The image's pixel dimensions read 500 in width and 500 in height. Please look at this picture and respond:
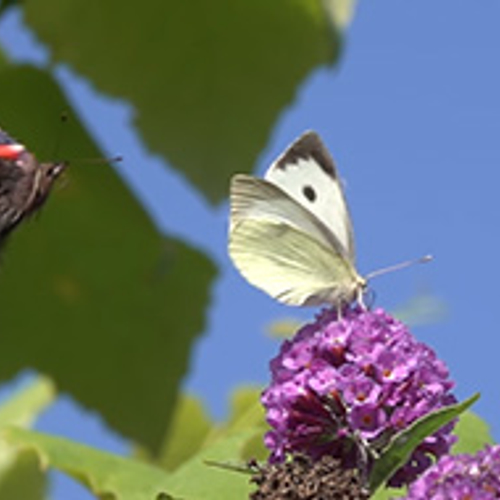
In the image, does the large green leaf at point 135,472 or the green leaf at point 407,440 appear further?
the large green leaf at point 135,472

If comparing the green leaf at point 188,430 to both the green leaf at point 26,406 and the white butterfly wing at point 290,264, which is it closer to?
the green leaf at point 26,406

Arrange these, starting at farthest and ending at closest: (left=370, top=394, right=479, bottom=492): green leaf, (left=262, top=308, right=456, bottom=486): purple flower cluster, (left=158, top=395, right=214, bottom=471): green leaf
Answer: (left=158, top=395, right=214, bottom=471): green leaf → (left=262, top=308, right=456, bottom=486): purple flower cluster → (left=370, top=394, right=479, bottom=492): green leaf

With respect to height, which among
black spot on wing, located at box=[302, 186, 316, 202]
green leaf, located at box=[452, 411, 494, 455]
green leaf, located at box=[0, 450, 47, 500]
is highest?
black spot on wing, located at box=[302, 186, 316, 202]

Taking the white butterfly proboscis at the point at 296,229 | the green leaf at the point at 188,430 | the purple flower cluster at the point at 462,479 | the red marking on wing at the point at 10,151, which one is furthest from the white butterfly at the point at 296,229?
the green leaf at the point at 188,430

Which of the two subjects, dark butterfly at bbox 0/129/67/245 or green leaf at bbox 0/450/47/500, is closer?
dark butterfly at bbox 0/129/67/245

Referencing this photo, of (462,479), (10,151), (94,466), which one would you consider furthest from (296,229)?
(462,479)

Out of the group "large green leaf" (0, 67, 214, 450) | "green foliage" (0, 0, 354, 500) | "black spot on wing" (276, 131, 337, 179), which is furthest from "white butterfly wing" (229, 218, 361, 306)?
"large green leaf" (0, 67, 214, 450)

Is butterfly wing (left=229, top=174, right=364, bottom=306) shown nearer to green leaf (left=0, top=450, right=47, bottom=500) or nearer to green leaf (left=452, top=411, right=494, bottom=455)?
green leaf (left=452, top=411, right=494, bottom=455)
